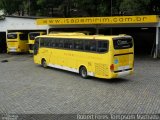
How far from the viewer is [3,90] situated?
15.6m

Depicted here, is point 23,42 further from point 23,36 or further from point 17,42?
point 17,42

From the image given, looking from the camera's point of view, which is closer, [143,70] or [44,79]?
[44,79]

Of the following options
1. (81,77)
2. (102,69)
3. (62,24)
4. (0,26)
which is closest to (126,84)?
(102,69)

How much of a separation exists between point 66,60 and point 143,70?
5.16 metres

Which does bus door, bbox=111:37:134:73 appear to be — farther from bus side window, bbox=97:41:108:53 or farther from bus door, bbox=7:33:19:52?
bus door, bbox=7:33:19:52

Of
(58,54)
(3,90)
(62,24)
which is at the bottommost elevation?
(3,90)

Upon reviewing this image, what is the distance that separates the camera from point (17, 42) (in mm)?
35031

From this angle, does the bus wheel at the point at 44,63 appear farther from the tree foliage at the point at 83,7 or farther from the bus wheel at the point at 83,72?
the tree foliage at the point at 83,7

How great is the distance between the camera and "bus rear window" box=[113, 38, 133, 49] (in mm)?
16500

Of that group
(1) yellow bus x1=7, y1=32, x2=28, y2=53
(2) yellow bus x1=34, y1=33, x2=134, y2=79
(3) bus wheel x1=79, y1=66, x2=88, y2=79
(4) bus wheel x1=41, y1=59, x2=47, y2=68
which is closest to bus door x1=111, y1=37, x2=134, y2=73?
(2) yellow bus x1=34, y1=33, x2=134, y2=79

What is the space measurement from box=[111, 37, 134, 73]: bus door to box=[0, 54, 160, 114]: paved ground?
84 centimetres

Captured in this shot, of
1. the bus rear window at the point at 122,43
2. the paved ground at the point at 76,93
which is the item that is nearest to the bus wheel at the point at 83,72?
the paved ground at the point at 76,93

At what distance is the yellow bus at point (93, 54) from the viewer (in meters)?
16.5

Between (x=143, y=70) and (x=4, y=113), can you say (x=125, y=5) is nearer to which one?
(x=143, y=70)
